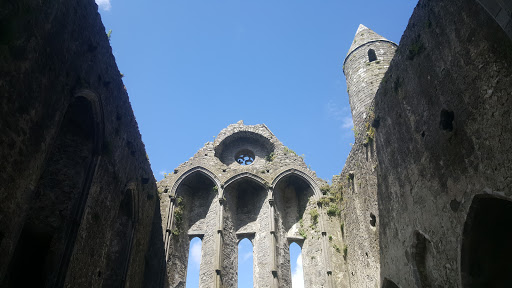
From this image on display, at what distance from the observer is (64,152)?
779cm

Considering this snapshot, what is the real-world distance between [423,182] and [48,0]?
6530 mm

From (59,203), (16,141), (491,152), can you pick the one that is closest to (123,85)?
(59,203)

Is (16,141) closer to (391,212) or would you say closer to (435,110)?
(435,110)

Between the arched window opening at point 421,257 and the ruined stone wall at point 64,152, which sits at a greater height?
the ruined stone wall at point 64,152

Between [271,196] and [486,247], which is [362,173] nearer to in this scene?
[271,196]

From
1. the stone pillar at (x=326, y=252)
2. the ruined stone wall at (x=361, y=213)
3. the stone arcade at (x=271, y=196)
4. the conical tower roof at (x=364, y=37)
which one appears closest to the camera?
the stone arcade at (x=271, y=196)

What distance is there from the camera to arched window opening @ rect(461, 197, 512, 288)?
17.9ft

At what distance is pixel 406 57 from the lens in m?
7.44

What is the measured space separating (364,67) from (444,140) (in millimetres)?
8116

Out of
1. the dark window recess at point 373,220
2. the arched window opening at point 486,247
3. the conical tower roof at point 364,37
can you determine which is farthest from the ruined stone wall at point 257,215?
the arched window opening at point 486,247

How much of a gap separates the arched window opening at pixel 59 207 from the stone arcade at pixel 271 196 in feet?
0.07

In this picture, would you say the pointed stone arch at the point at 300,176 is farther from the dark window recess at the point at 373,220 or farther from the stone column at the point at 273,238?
the dark window recess at the point at 373,220

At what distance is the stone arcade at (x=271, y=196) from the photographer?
5.04 meters

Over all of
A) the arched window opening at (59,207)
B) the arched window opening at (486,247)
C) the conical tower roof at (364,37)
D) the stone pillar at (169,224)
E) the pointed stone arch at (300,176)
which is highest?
the conical tower roof at (364,37)
